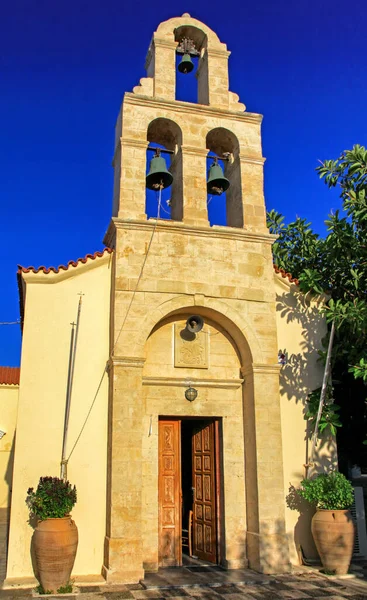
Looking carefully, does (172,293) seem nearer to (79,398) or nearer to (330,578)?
(79,398)

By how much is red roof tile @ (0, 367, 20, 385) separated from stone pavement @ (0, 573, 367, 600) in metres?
13.4

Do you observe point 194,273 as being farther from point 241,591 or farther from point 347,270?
point 241,591

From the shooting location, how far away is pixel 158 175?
33.2 feet

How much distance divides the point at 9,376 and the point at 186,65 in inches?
548

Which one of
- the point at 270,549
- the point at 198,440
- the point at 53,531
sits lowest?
the point at 270,549

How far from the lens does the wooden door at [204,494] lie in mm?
9547

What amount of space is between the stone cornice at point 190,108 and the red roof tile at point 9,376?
13.2 m

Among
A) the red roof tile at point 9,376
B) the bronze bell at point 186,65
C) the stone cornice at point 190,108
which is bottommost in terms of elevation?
the red roof tile at point 9,376

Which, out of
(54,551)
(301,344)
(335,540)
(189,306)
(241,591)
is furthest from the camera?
(301,344)

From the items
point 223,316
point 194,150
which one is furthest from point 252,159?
point 223,316

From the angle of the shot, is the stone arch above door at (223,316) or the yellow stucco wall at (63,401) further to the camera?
the stone arch above door at (223,316)

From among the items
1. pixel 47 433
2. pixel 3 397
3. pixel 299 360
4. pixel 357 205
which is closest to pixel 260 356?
pixel 299 360

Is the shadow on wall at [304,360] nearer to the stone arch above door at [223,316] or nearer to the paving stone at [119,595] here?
the stone arch above door at [223,316]

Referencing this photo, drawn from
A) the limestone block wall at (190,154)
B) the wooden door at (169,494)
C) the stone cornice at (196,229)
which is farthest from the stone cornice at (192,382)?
the limestone block wall at (190,154)
